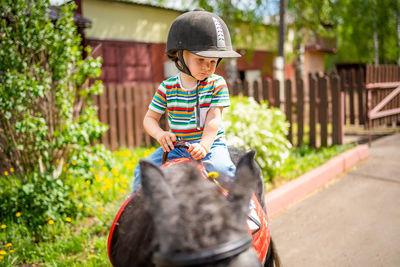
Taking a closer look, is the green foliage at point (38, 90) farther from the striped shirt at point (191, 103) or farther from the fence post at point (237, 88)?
the fence post at point (237, 88)

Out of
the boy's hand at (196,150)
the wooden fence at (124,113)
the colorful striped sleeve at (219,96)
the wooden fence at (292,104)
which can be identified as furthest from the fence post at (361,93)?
the boy's hand at (196,150)

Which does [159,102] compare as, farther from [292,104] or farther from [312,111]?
[292,104]

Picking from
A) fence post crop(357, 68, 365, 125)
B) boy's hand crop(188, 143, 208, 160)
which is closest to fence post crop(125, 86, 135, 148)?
fence post crop(357, 68, 365, 125)

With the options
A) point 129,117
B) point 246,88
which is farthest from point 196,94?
point 246,88

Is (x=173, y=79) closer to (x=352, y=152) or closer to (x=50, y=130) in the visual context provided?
(x=50, y=130)

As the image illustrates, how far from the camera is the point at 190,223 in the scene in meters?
1.10

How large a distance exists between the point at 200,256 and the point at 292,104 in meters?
7.92

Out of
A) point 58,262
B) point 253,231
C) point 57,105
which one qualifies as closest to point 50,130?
point 57,105

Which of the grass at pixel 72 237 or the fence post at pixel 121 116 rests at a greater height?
the fence post at pixel 121 116

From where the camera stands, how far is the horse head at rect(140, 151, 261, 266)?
108cm

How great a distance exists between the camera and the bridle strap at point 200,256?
106cm

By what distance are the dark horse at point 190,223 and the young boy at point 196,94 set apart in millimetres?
701

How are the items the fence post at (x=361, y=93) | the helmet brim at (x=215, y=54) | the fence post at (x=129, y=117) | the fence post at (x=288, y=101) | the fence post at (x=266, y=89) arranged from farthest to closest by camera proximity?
1. the fence post at (x=361, y=93)
2. the fence post at (x=129, y=117)
3. the fence post at (x=266, y=89)
4. the fence post at (x=288, y=101)
5. the helmet brim at (x=215, y=54)

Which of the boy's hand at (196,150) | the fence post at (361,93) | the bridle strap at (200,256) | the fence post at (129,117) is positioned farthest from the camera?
the fence post at (361,93)
